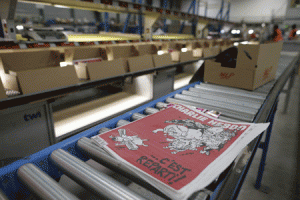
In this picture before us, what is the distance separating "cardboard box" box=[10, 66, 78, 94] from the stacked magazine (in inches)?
47.1

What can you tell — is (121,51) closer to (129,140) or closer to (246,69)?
(246,69)

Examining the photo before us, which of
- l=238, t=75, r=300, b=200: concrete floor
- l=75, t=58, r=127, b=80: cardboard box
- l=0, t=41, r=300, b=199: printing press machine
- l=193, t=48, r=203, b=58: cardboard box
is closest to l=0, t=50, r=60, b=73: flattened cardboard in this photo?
l=75, t=58, r=127, b=80: cardboard box

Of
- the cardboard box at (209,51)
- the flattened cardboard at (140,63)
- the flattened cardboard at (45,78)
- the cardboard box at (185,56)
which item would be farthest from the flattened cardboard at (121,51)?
the cardboard box at (209,51)

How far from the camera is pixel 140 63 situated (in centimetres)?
257

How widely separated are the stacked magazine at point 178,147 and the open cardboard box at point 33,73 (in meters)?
1.20

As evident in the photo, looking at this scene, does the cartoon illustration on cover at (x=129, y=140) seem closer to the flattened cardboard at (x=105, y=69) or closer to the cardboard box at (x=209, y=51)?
the flattened cardboard at (x=105, y=69)

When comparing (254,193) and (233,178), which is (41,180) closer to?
(233,178)

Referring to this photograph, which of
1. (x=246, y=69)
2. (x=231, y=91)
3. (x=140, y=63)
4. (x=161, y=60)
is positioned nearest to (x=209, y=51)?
(x=161, y=60)

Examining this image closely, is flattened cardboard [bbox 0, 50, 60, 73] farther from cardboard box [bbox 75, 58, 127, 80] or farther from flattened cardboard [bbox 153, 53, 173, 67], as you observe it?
flattened cardboard [bbox 153, 53, 173, 67]

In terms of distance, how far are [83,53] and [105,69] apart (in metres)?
0.71

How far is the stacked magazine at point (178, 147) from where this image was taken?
0.45 meters

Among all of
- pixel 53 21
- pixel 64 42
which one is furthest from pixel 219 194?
pixel 53 21

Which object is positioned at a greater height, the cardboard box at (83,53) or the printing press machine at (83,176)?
the cardboard box at (83,53)

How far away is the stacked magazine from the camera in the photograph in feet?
1.47
